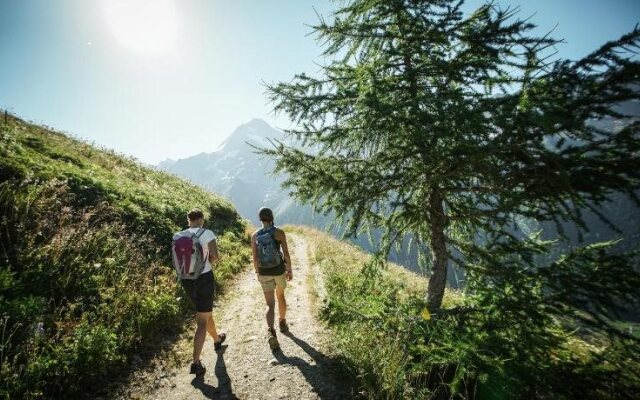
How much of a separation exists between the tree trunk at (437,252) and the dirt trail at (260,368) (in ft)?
8.43

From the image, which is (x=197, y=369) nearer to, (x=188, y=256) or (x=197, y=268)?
(x=197, y=268)

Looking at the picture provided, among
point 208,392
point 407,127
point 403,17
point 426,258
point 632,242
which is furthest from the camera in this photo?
point 632,242

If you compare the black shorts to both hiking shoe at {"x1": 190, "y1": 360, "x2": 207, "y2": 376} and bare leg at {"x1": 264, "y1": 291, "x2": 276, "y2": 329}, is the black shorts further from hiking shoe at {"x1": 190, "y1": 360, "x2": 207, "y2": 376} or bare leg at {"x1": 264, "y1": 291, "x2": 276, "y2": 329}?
bare leg at {"x1": 264, "y1": 291, "x2": 276, "y2": 329}

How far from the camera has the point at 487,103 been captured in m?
4.72

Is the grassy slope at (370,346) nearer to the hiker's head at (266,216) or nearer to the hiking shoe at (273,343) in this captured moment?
the hiking shoe at (273,343)

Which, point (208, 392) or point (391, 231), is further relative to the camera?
point (391, 231)

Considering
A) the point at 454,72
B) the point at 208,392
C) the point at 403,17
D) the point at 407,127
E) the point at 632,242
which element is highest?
the point at 632,242

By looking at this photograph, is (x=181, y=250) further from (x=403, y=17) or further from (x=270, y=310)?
(x=403, y=17)

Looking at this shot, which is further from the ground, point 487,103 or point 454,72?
point 454,72

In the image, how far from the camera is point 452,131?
470cm

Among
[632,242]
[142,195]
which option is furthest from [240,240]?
[632,242]

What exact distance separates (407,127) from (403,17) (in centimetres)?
253

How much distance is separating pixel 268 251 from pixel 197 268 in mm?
1489

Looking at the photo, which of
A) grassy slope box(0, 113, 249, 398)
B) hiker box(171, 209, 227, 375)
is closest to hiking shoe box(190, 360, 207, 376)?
hiker box(171, 209, 227, 375)
